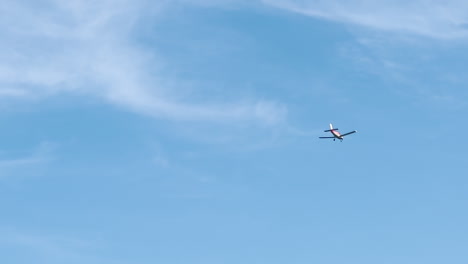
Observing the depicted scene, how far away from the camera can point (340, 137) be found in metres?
158
